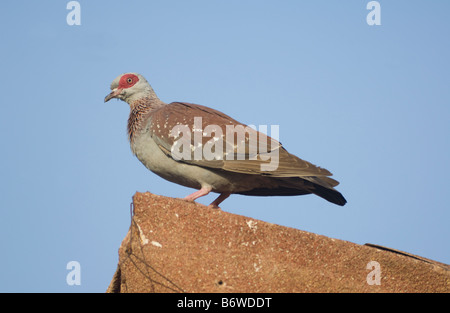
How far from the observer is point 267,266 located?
5352 mm

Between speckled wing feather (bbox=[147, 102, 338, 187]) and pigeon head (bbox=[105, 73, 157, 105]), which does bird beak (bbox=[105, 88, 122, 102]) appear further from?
speckled wing feather (bbox=[147, 102, 338, 187])

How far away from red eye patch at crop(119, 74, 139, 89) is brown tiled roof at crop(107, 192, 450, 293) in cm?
402

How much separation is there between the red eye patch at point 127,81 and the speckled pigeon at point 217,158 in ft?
3.47

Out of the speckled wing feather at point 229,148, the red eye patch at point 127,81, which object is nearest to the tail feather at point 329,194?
the speckled wing feather at point 229,148

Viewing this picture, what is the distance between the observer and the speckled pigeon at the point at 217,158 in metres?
7.66

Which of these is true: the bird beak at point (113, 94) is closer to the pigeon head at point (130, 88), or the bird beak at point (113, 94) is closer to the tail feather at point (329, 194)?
the pigeon head at point (130, 88)

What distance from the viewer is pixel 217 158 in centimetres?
767

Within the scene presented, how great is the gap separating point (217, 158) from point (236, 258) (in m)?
2.48

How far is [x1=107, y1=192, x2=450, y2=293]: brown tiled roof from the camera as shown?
523 centimetres
